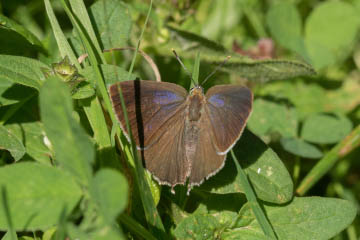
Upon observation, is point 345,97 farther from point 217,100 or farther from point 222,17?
point 217,100

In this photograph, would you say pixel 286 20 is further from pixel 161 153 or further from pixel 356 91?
pixel 161 153

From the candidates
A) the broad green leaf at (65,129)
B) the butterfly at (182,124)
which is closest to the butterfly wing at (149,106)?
the butterfly at (182,124)

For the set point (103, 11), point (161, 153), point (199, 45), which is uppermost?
point (103, 11)

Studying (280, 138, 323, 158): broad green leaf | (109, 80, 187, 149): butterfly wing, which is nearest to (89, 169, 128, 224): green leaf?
(109, 80, 187, 149): butterfly wing

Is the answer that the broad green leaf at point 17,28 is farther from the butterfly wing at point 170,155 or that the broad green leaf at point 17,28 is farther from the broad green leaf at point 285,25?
the broad green leaf at point 285,25

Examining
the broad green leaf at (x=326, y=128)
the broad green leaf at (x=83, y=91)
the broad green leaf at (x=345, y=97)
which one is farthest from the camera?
the broad green leaf at (x=345, y=97)

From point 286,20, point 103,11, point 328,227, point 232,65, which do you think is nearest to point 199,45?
point 232,65
